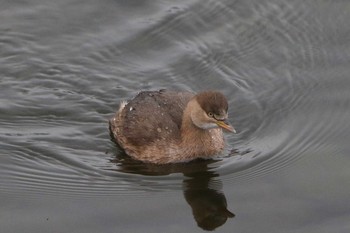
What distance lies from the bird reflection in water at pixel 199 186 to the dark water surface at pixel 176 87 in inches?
0.9

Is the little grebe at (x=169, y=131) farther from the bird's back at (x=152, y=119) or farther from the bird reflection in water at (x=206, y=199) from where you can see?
the bird reflection in water at (x=206, y=199)

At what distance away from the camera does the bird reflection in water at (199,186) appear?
11.3m

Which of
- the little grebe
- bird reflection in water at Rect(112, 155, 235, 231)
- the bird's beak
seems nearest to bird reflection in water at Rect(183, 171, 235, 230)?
bird reflection in water at Rect(112, 155, 235, 231)

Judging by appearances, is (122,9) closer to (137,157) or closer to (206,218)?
(137,157)

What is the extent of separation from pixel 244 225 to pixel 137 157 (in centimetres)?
230

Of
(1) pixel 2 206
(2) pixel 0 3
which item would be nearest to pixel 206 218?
(1) pixel 2 206

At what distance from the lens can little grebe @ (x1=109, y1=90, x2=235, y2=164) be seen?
1262 cm

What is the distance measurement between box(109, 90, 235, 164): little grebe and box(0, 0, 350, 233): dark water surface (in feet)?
0.57

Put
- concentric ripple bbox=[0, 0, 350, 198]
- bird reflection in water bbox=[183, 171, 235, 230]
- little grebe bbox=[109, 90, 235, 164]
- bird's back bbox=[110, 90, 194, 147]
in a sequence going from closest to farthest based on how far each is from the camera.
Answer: bird reflection in water bbox=[183, 171, 235, 230] → concentric ripple bbox=[0, 0, 350, 198] → little grebe bbox=[109, 90, 235, 164] → bird's back bbox=[110, 90, 194, 147]

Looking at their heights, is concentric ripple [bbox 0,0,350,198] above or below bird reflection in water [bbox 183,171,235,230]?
above

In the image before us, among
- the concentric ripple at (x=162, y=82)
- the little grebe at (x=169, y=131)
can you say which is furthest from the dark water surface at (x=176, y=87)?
the little grebe at (x=169, y=131)

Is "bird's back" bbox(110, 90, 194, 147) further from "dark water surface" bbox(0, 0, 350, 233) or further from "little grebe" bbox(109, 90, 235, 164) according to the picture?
"dark water surface" bbox(0, 0, 350, 233)

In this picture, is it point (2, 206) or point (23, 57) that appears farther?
point (23, 57)

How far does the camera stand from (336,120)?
13117 mm
